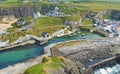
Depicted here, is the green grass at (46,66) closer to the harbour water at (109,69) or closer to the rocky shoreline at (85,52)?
the rocky shoreline at (85,52)

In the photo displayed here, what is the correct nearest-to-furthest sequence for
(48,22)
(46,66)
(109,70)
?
(46,66) → (109,70) → (48,22)

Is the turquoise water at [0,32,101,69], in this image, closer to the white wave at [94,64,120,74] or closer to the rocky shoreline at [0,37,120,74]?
the rocky shoreline at [0,37,120,74]

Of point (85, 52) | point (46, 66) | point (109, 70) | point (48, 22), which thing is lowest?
point (109, 70)

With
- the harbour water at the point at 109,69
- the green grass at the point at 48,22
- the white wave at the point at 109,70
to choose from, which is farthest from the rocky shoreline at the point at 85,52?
the green grass at the point at 48,22

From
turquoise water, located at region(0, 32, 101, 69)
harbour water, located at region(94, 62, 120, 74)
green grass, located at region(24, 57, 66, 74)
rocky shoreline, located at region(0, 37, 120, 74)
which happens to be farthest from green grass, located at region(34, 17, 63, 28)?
green grass, located at region(24, 57, 66, 74)

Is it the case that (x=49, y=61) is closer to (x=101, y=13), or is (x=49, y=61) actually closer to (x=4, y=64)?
(x=4, y=64)

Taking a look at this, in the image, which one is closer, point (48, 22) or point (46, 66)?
point (46, 66)

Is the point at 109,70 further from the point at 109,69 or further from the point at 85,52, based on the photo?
the point at 85,52

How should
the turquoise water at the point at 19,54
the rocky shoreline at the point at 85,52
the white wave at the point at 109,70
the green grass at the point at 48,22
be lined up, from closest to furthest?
1. the rocky shoreline at the point at 85,52
2. the white wave at the point at 109,70
3. the turquoise water at the point at 19,54
4. the green grass at the point at 48,22

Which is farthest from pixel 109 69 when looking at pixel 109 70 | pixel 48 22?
pixel 48 22
